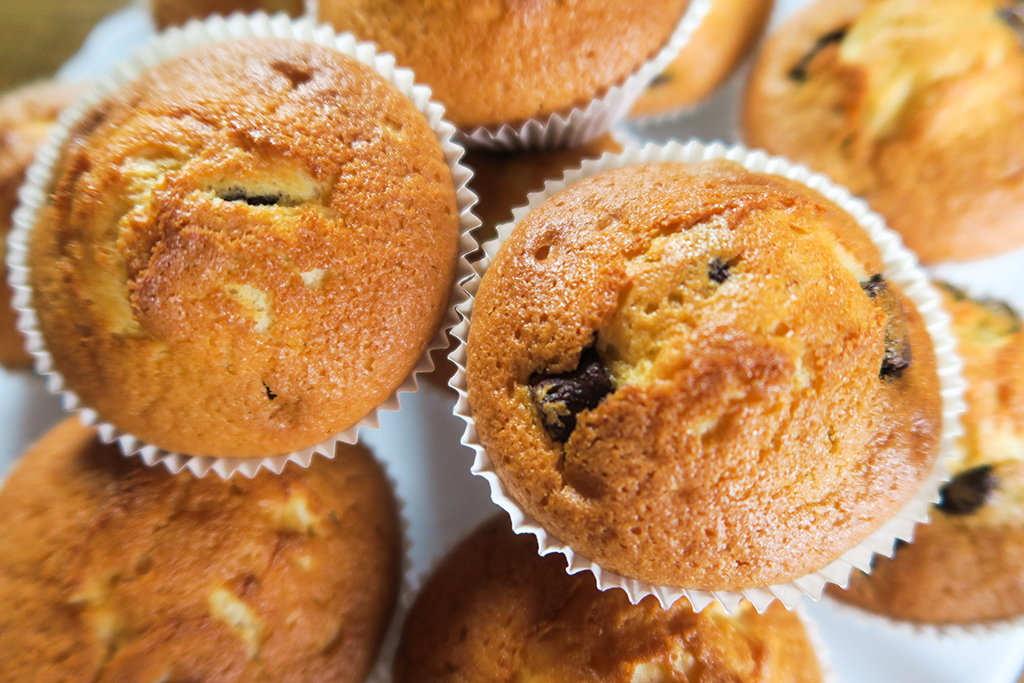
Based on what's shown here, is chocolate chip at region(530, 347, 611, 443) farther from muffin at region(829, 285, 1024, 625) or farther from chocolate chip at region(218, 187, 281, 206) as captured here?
muffin at region(829, 285, 1024, 625)

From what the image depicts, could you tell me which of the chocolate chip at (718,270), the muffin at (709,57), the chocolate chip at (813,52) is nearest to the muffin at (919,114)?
the chocolate chip at (813,52)

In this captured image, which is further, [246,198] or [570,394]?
[246,198]

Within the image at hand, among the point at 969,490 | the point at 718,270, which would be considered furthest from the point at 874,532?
the point at 718,270

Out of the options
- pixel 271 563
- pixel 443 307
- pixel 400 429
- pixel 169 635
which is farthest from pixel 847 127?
pixel 169 635

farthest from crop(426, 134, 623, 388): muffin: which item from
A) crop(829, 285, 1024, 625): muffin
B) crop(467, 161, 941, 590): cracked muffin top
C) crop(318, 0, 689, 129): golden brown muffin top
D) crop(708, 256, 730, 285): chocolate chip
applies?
crop(829, 285, 1024, 625): muffin

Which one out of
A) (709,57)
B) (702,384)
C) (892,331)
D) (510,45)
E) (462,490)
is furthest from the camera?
(709,57)

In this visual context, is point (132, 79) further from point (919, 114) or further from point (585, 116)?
point (919, 114)

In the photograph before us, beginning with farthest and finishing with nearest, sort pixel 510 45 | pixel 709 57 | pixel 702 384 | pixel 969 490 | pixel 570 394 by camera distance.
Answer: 1. pixel 709 57
2. pixel 969 490
3. pixel 510 45
4. pixel 570 394
5. pixel 702 384
